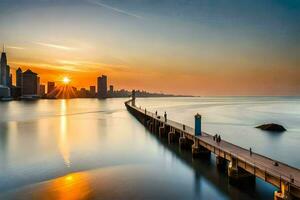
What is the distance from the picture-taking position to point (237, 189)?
21781 mm

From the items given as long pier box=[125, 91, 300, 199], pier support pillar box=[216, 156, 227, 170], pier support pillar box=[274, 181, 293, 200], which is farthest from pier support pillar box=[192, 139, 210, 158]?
pier support pillar box=[274, 181, 293, 200]

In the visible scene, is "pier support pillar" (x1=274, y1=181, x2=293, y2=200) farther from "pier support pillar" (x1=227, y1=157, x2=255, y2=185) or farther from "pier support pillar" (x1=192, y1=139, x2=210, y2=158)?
"pier support pillar" (x1=192, y1=139, x2=210, y2=158)

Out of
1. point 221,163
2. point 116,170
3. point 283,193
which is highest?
point 283,193

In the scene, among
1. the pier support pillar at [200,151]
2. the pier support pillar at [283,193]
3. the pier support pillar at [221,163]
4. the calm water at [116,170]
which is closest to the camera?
the pier support pillar at [283,193]

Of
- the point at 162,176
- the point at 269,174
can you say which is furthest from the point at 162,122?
the point at 269,174

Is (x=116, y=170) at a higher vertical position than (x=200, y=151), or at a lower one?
lower

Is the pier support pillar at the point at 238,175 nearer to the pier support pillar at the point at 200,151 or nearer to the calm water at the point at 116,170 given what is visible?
the calm water at the point at 116,170

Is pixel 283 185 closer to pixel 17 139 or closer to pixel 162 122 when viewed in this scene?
pixel 162 122

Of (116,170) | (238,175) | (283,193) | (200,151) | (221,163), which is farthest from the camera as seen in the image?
(200,151)

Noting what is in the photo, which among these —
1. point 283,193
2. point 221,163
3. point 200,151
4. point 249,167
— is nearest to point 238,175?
point 249,167

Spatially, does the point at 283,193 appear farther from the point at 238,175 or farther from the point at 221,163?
the point at 221,163

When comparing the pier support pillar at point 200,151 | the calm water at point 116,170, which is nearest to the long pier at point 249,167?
the pier support pillar at point 200,151

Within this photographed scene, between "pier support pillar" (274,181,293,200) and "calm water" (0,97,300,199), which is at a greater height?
"pier support pillar" (274,181,293,200)

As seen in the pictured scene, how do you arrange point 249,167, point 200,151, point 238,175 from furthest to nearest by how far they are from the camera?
1. point 200,151
2. point 238,175
3. point 249,167
